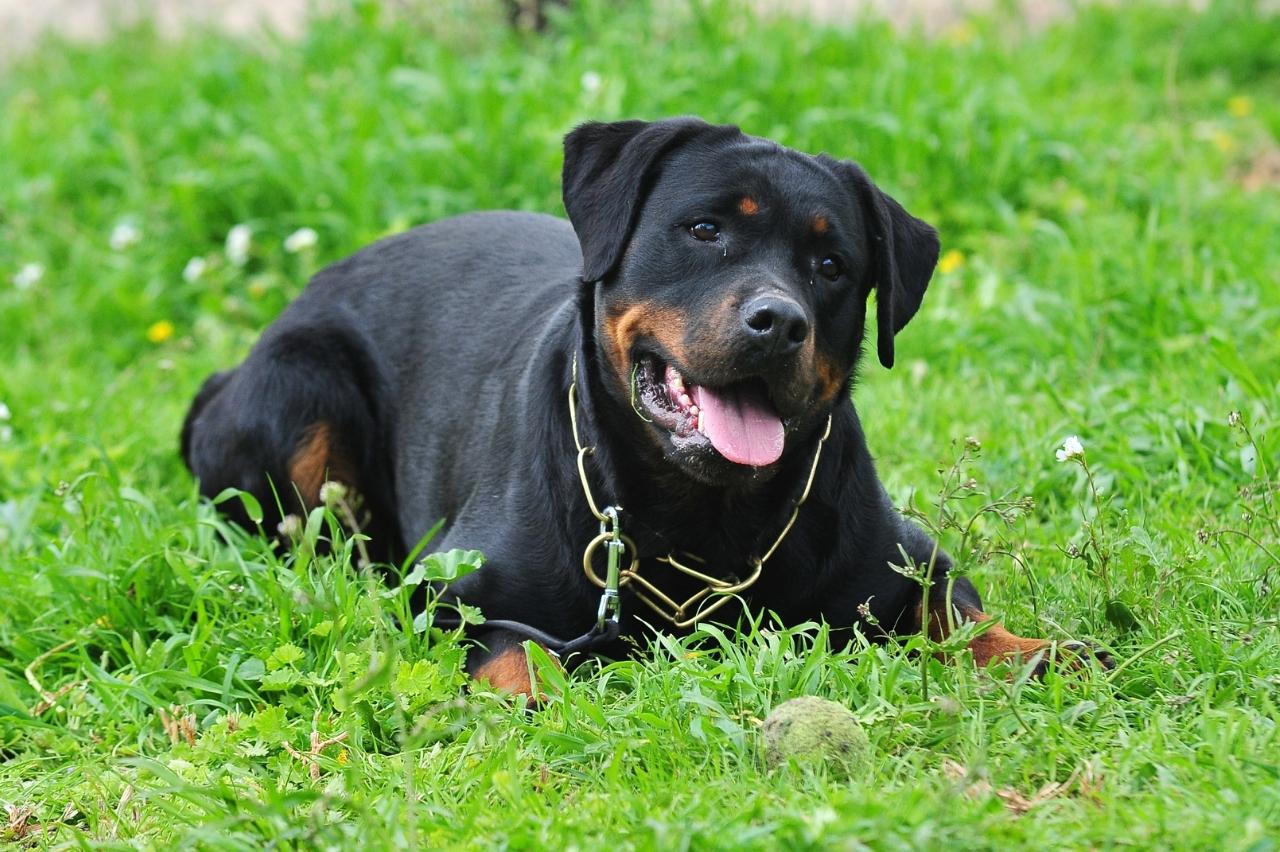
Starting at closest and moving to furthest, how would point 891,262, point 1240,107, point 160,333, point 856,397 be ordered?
point 891,262, point 856,397, point 160,333, point 1240,107

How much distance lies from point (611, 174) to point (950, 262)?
293 centimetres

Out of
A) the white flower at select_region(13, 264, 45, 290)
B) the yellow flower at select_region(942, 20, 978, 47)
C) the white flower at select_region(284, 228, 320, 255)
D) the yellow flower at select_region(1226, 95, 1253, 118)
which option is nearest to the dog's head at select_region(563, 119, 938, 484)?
the white flower at select_region(284, 228, 320, 255)

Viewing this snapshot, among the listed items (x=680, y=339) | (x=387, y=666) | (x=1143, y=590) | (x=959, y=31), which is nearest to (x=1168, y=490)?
(x=1143, y=590)

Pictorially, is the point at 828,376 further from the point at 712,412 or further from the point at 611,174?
the point at 611,174

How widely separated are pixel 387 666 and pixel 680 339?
1.26 metres

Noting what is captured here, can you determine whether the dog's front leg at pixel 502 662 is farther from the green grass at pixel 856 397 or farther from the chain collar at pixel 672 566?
the chain collar at pixel 672 566

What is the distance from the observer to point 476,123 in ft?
22.8

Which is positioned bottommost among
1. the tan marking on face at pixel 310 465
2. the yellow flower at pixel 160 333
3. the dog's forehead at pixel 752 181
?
the yellow flower at pixel 160 333

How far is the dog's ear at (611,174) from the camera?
3.59 metres

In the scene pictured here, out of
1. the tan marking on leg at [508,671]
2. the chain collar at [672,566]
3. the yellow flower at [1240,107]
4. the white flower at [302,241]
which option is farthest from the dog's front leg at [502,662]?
the yellow flower at [1240,107]

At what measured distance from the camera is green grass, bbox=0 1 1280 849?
8.96 feet

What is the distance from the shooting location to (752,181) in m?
3.57

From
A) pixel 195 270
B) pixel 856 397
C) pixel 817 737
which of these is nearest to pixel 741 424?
pixel 817 737

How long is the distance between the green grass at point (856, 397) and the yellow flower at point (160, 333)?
0.10m
